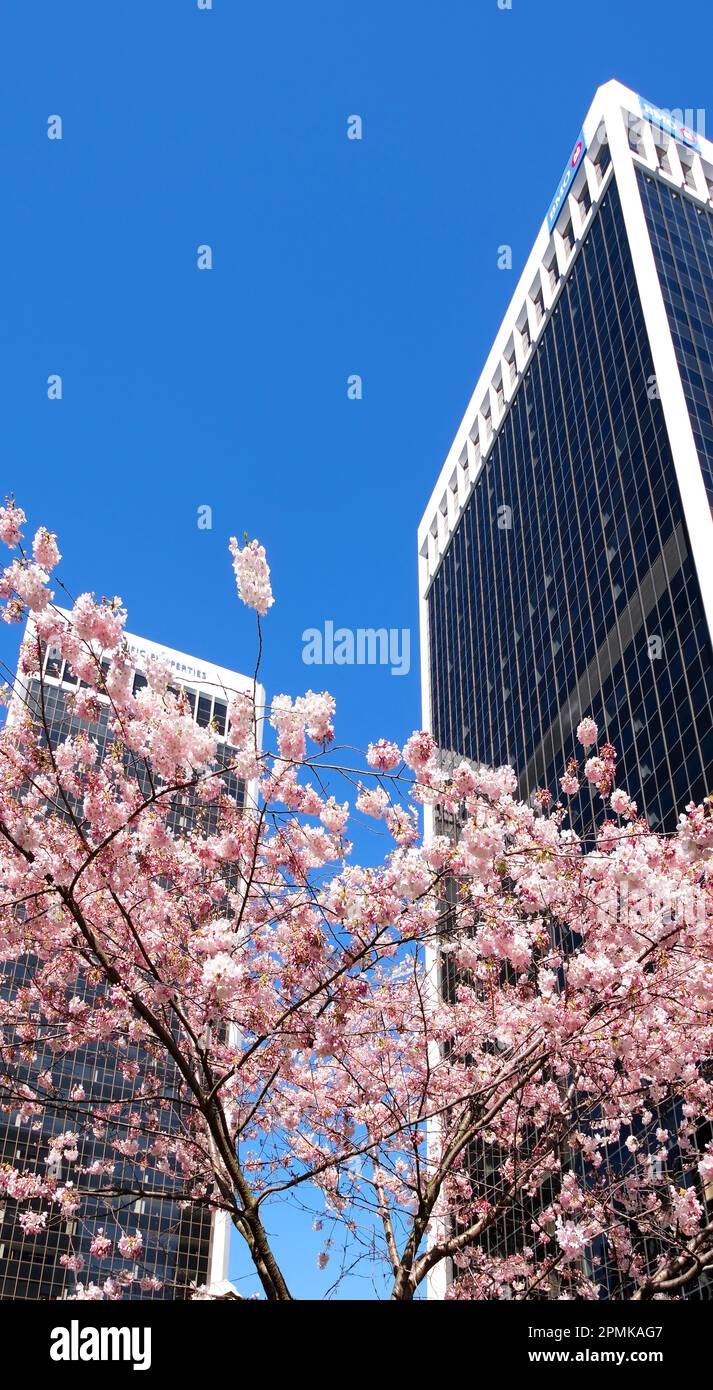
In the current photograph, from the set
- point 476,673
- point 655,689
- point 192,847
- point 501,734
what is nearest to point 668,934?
point 192,847

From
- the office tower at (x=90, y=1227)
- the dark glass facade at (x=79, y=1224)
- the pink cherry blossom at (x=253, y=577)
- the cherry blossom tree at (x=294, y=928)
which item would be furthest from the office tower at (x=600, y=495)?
the pink cherry blossom at (x=253, y=577)

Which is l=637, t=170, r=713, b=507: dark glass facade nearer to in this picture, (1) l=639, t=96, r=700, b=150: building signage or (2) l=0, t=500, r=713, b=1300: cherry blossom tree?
(1) l=639, t=96, r=700, b=150: building signage

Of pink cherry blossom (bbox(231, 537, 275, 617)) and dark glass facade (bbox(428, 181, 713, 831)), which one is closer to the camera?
pink cherry blossom (bbox(231, 537, 275, 617))

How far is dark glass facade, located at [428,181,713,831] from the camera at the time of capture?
47125mm

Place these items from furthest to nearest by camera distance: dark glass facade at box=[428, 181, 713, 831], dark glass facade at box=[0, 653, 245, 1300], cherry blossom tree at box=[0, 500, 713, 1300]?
dark glass facade at box=[0, 653, 245, 1300] → dark glass facade at box=[428, 181, 713, 831] → cherry blossom tree at box=[0, 500, 713, 1300]

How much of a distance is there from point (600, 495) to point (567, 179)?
27.6m

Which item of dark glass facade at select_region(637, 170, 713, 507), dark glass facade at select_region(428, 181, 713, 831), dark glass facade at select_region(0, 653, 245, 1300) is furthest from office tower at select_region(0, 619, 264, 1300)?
dark glass facade at select_region(637, 170, 713, 507)

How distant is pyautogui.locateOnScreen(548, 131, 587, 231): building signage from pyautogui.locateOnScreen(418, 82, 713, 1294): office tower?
192 millimetres

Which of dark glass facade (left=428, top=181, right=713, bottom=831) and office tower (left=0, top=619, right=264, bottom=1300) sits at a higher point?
dark glass facade (left=428, top=181, right=713, bottom=831)

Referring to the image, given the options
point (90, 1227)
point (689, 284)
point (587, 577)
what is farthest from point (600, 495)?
point (90, 1227)

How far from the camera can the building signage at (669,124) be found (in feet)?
228

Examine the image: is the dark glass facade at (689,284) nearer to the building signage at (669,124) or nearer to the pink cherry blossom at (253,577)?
the building signage at (669,124)

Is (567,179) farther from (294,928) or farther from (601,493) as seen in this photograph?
(294,928)

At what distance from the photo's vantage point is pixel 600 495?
59781mm
